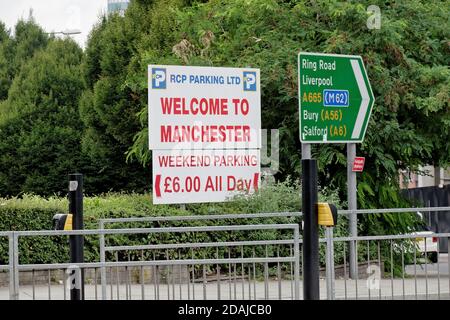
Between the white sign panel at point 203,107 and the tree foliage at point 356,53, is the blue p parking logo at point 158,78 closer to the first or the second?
the white sign panel at point 203,107

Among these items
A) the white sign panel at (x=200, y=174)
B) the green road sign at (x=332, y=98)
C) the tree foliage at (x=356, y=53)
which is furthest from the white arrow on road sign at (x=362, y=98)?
the tree foliage at (x=356, y=53)

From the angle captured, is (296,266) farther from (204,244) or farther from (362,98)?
(362,98)

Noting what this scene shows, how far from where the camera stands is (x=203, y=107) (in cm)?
1969

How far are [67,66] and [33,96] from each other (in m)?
2.25

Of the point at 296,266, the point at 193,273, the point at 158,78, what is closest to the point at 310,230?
the point at 296,266

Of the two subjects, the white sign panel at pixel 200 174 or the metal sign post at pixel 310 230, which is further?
the white sign panel at pixel 200 174

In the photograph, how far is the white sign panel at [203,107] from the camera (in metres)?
19.4

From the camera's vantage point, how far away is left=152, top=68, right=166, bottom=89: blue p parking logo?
1936 centimetres

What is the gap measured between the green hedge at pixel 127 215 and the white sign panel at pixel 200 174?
27cm

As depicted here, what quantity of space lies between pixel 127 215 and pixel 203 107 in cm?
218

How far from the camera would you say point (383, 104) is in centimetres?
2184

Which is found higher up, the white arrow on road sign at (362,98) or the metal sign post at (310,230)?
the white arrow on road sign at (362,98)

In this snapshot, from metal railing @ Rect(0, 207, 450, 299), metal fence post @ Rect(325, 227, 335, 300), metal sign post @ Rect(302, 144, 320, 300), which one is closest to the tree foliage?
metal railing @ Rect(0, 207, 450, 299)

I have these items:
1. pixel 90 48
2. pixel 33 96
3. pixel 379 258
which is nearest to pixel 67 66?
pixel 33 96
